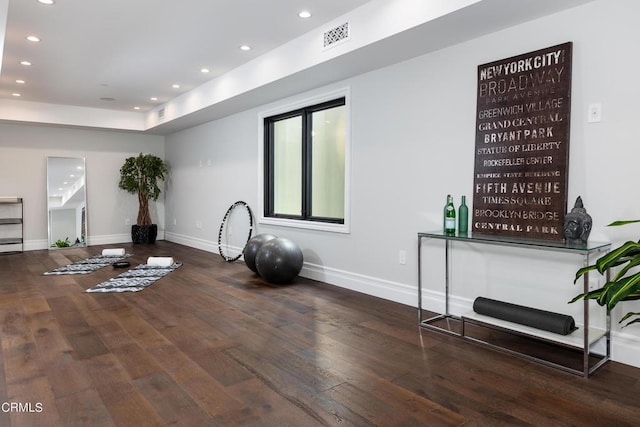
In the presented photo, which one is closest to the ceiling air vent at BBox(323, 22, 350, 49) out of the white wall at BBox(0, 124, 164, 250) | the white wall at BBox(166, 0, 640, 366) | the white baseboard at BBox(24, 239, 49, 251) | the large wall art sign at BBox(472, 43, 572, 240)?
the white wall at BBox(166, 0, 640, 366)

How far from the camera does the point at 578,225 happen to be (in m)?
2.68

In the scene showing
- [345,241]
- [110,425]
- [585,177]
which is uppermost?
[585,177]

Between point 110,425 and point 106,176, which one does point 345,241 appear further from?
point 106,176

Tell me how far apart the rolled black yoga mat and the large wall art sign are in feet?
1.79

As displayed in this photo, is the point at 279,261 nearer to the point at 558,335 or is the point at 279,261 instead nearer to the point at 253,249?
the point at 253,249

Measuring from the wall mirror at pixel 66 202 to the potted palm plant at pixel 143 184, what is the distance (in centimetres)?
76

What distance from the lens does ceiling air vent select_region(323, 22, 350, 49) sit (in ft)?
12.1

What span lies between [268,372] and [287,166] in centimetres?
364

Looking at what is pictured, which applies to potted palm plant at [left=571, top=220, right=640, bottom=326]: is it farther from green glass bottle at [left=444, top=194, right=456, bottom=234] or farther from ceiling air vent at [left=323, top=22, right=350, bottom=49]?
ceiling air vent at [left=323, top=22, right=350, bottom=49]

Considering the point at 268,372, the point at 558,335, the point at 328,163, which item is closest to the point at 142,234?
the point at 328,163

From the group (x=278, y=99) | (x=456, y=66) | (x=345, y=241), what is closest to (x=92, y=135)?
(x=278, y=99)

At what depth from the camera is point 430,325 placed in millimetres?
3389

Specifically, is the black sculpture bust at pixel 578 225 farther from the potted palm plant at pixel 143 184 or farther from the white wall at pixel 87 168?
the white wall at pixel 87 168

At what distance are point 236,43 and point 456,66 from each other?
2287 mm
